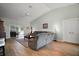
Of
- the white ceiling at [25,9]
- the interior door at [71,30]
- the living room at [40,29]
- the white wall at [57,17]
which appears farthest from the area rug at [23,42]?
the interior door at [71,30]

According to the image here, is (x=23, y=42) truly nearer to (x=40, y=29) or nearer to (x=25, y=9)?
(x=40, y=29)

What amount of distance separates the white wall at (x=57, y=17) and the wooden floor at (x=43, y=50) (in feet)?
0.93

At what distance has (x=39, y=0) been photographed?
2.45 m

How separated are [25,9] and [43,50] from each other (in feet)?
3.54

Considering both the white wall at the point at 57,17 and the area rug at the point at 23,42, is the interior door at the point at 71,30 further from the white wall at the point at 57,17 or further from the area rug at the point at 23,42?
the area rug at the point at 23,42

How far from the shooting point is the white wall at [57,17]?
8.03 feet

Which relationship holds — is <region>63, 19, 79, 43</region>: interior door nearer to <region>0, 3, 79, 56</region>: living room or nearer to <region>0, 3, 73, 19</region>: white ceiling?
<region>0, 3, 79, 56</region>: living room

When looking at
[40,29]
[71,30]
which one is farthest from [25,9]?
[71,30]

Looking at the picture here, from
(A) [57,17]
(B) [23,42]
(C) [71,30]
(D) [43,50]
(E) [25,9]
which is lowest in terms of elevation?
(D) [43,50]

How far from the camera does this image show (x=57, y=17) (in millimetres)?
2518

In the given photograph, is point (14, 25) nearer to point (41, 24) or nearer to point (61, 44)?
point (41, 24)

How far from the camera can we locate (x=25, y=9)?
247 centimetres

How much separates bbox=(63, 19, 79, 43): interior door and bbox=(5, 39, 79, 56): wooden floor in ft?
0.49

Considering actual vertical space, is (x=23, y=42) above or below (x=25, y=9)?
below
